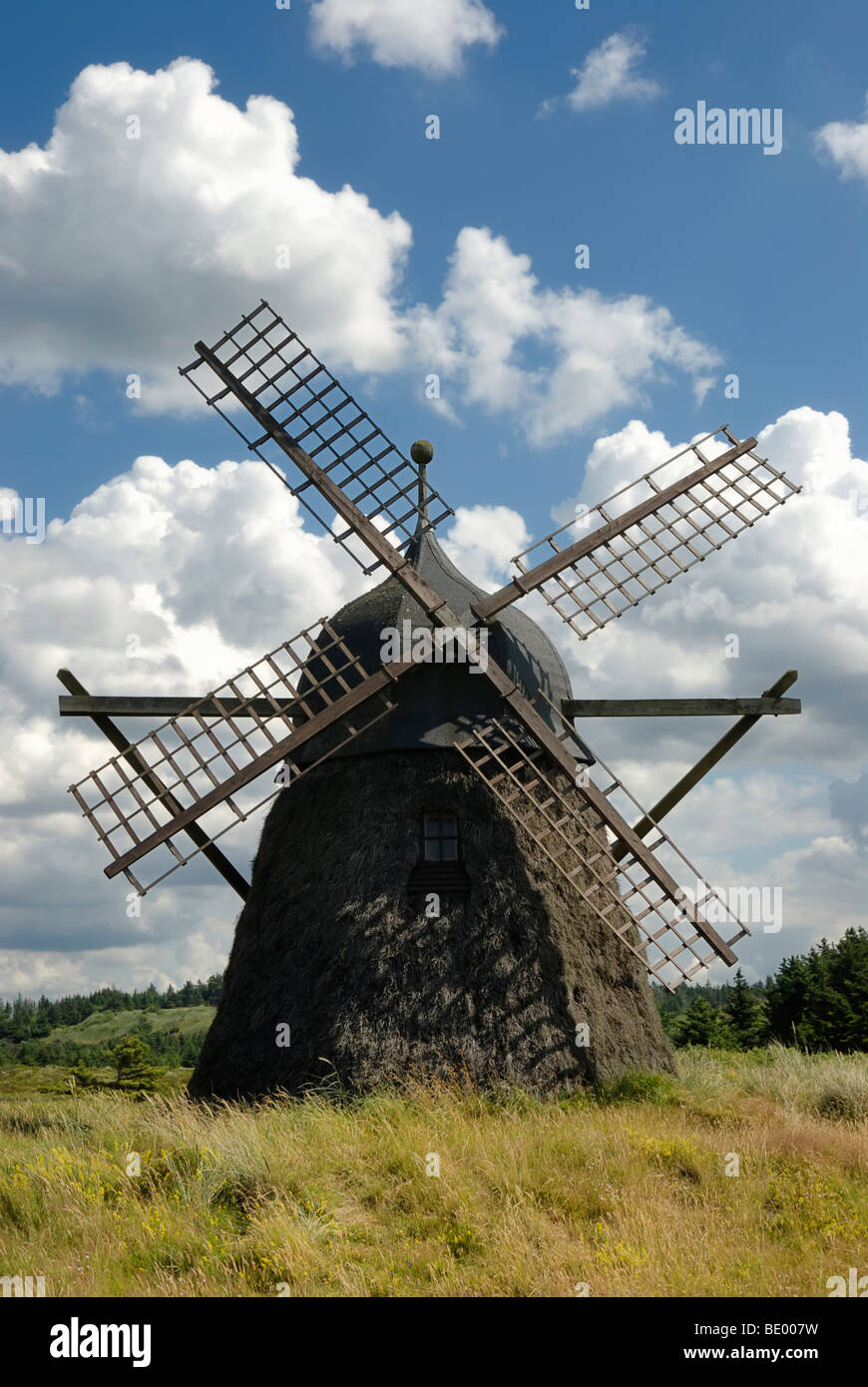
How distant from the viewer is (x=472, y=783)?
13750mm

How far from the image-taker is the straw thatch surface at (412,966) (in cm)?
1259

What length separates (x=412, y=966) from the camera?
42.0 ft

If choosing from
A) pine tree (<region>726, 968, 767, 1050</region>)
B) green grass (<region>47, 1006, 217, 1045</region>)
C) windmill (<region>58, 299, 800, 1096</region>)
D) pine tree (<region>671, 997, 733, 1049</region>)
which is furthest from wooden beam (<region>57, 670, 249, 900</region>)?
green grass (<region>47, 1006, 217, 1045</region>)

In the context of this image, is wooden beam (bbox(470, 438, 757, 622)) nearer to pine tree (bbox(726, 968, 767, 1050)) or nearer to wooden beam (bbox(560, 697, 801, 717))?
wooden beam (bbox(560, 697, 801, 717))

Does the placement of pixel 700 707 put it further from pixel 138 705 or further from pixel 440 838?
pixel 138 705

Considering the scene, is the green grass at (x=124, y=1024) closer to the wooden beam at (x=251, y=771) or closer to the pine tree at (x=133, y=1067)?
the pine tree at (x=133, y=1067)

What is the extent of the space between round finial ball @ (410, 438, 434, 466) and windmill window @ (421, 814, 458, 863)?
5543mm

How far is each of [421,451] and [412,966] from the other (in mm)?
7614

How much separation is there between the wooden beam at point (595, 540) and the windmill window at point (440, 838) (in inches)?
106

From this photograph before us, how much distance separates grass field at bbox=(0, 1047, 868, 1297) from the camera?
25.8 ft

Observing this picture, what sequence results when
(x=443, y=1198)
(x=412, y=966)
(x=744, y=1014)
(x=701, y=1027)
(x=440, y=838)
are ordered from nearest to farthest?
(x=443, y=1198) → (x=412, y=966) → (x=440, y=838) → (x=701, y=1027) → (x=744, y=1014)

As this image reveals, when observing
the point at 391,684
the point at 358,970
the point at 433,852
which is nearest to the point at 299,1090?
the point at 358,970

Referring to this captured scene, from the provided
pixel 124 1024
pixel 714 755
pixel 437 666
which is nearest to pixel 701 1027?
pixel 714 755

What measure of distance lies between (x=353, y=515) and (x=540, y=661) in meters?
3.46
